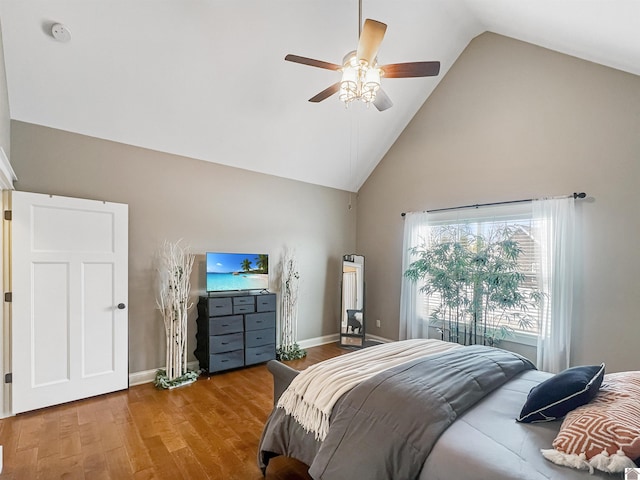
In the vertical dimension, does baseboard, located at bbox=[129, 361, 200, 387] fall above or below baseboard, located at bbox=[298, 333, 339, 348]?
above

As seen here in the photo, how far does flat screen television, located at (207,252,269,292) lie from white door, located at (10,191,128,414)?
3.12 ft

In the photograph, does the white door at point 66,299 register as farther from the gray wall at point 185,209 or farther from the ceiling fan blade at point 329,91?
the ceiling fan blade at point 329,91

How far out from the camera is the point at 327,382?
184 centimetres

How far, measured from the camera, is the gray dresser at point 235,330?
12.5ft

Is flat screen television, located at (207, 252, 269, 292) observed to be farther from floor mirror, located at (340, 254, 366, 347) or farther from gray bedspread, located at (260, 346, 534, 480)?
gray bedspread, located at (260, 346, 534, 480)

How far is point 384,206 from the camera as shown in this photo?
5.36m

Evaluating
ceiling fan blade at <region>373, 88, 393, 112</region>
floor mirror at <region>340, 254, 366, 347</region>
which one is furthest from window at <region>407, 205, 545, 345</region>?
ceiling fan blade at <region>373, 88, 393, 112</region>

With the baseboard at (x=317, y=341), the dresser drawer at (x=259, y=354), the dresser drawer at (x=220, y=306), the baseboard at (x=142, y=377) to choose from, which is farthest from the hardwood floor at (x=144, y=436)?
the baseboard at (x=317, y=341)

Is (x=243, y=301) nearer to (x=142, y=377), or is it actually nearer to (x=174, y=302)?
(x=174, y=302)

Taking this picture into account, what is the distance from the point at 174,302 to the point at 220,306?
0.52 metres

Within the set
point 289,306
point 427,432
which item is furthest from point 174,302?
point 427,432

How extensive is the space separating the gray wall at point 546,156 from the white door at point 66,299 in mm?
3863

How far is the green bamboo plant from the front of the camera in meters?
3.57

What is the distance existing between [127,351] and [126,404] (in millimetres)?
568
